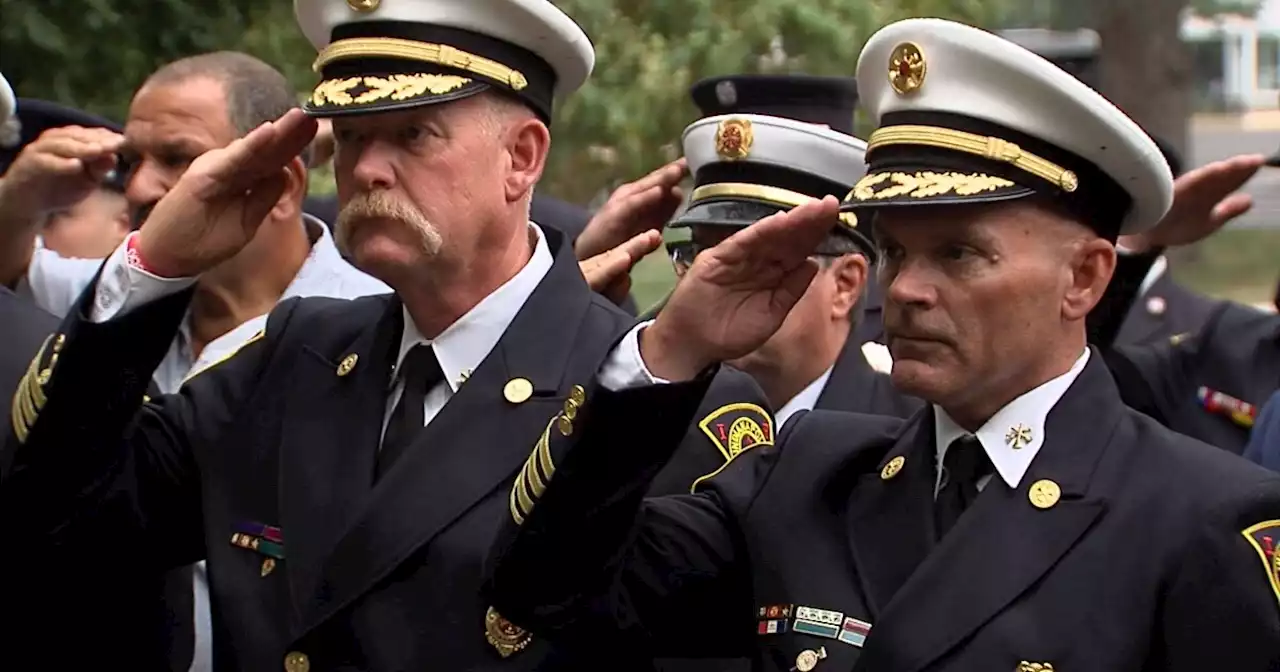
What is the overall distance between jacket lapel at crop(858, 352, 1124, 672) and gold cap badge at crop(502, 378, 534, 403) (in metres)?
0.69

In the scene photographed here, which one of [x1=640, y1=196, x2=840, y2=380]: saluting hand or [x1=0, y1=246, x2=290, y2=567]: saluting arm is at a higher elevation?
[x1=640, y1=196, x2=840, y2=380]: saluting hand

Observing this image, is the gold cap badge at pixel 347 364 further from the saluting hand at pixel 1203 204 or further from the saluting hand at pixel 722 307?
the saluting hand at pixel 1203 204

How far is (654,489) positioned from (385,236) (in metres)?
0.64

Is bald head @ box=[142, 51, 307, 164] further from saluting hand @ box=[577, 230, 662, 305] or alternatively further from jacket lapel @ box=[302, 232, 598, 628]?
jacket lapel @ box=[302, 232, 598, 628]

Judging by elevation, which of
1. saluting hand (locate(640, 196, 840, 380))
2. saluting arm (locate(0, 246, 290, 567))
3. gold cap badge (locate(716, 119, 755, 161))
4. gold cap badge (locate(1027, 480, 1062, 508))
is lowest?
saluting arm (locate(0, 246, 290, 567))

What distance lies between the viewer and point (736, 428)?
→ 10.3 feet

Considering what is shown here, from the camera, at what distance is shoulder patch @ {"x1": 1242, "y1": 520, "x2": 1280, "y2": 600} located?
2.50 metres

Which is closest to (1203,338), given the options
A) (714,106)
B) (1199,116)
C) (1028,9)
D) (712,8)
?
(714,106)

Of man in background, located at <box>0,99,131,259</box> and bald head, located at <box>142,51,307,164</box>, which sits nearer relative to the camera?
bald head, located at <box>142,51,307,164</box>

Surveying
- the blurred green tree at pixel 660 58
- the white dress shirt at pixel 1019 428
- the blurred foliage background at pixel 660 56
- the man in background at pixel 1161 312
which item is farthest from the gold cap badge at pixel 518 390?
the blurred green tree at pixel 660 58

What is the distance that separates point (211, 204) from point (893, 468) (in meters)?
1.23

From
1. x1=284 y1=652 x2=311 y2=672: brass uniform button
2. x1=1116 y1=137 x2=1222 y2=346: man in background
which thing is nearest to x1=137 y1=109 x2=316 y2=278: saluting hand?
x1=284 y1=652 x2=311 y2=672: brass uniform button

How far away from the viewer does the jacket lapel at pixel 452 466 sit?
2924mm

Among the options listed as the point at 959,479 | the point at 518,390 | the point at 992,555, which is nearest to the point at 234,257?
the point at 518,390
